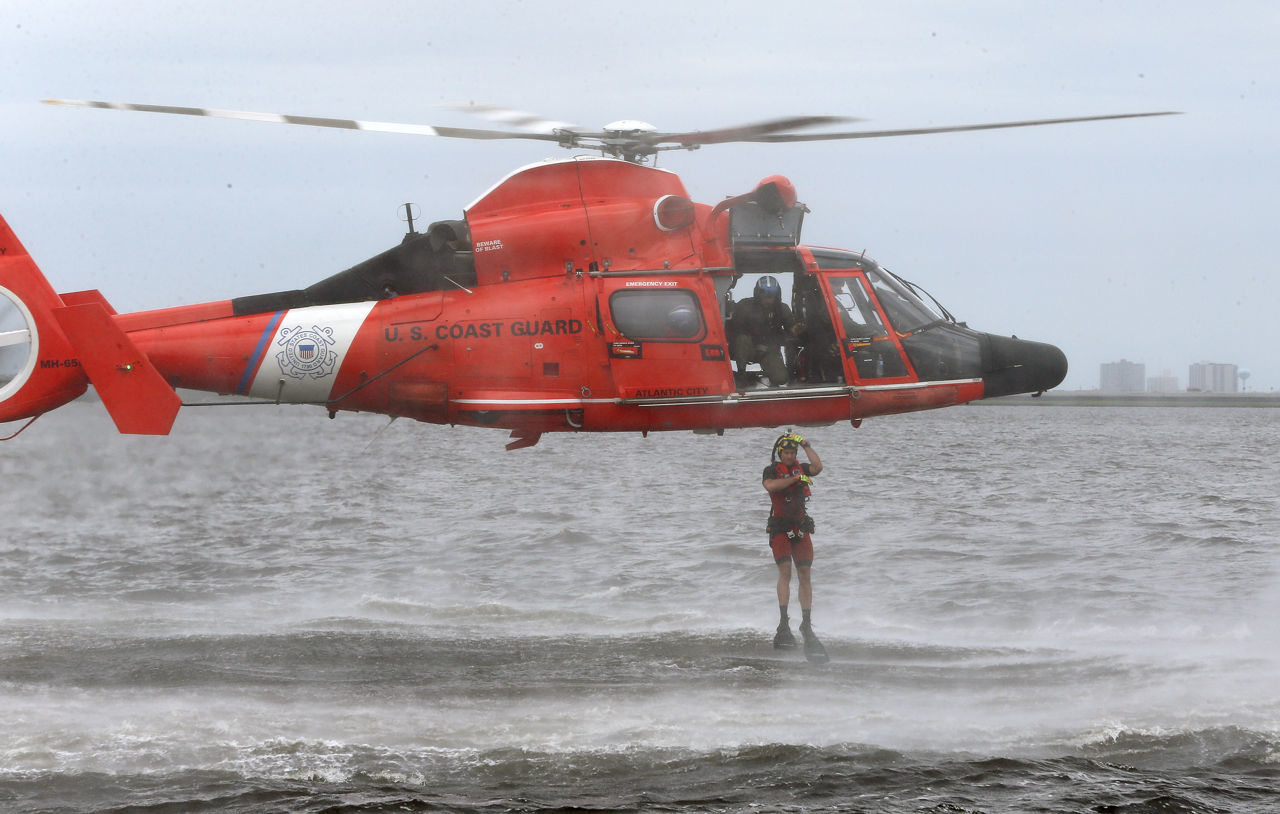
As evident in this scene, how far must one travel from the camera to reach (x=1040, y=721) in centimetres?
959

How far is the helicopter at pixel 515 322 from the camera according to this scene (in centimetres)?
963

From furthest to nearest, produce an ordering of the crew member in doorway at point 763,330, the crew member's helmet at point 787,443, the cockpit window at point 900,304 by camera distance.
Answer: the crew member's helmet at point 787,443 → the cockpit window at point 900,304 → the crew member in doorway at point 763,330

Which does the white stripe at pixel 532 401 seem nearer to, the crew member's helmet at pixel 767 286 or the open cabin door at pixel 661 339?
the open cabin door at pixel 661 339

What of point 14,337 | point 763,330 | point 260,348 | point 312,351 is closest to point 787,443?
point 763,330

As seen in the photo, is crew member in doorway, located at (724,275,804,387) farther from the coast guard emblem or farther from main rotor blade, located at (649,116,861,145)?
the coast guard emblem

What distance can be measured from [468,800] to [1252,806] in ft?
16.7

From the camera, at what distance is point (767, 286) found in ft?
33.5

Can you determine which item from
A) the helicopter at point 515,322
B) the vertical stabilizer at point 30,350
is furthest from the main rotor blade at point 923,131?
the vertical stabilizer at point 30,350

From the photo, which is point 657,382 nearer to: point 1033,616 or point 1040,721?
point 1040,721

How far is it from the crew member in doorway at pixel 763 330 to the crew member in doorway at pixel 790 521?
1.44m

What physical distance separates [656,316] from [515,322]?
111 centimetres

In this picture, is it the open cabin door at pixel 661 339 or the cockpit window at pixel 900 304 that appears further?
the cockpit window at pixel 900 304

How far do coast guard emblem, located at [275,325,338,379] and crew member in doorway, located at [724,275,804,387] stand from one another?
322 centimetres

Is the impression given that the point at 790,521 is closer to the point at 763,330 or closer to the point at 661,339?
the point at 763,330
